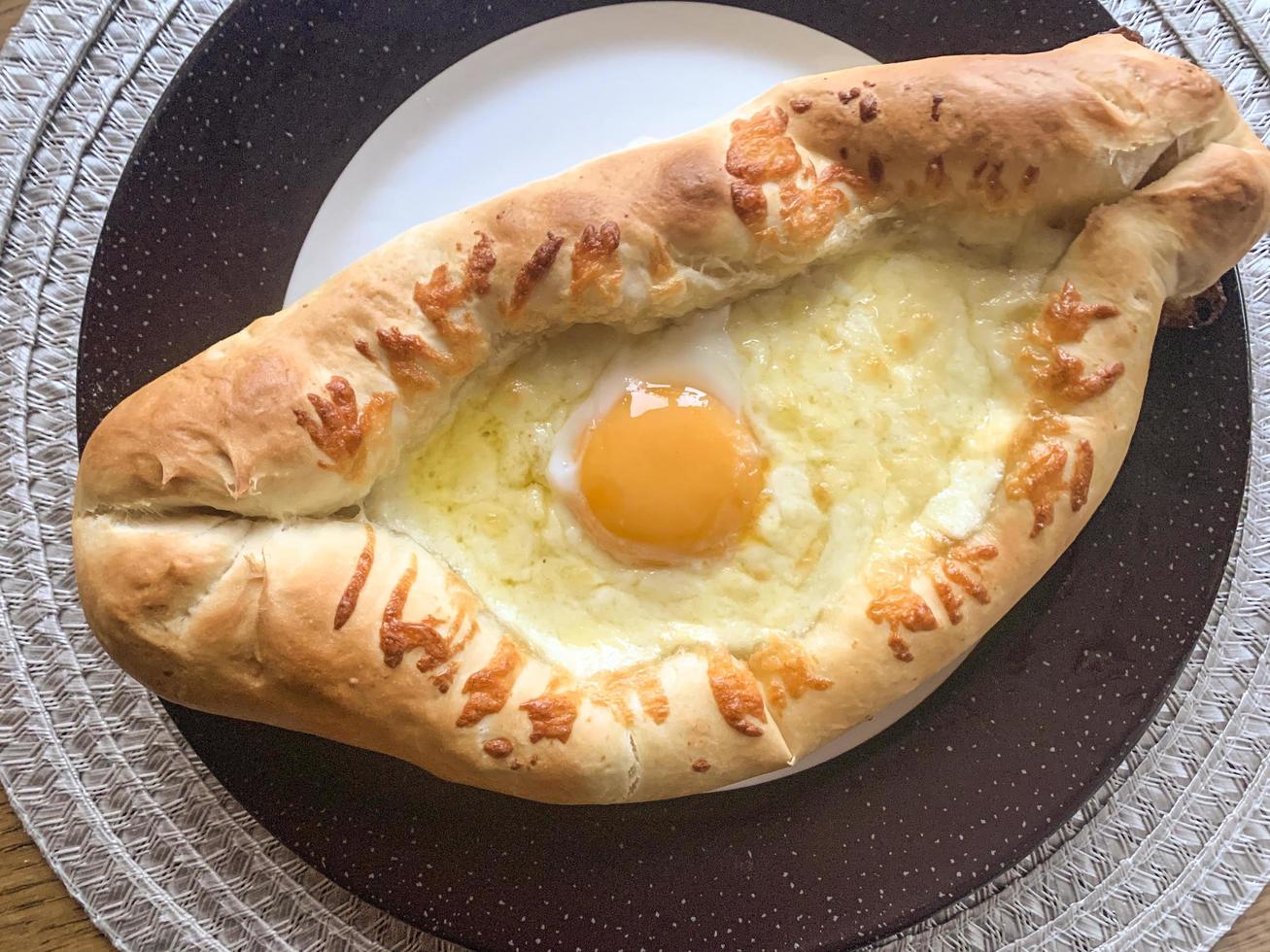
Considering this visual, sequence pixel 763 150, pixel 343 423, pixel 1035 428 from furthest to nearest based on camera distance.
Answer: pixel 1035 428 < pixel 763 150 < pixel 343 423

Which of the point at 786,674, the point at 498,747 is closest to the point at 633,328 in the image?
the point at 786,674

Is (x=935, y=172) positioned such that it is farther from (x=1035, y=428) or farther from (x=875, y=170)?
(x=1035, y=428)

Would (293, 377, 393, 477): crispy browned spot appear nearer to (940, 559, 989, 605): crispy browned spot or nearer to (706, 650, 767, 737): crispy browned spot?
(706, 650, 767, 737): crispy browned spot

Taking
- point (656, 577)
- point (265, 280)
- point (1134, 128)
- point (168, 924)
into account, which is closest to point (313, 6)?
point (265, 280)

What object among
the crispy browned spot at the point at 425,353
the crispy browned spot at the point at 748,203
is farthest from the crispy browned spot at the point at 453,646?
the crispy browned spot at the point at 748,203

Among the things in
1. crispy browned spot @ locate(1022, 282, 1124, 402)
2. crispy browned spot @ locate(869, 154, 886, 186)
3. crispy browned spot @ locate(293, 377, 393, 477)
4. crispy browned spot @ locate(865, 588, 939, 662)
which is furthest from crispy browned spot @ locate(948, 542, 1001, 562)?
crispy browned spot @ locate(293, 377, 393, 477)

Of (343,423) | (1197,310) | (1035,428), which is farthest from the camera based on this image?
(1197,310)

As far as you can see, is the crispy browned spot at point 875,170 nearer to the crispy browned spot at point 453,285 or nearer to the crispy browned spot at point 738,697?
the crispy browned spot at point 453,285
